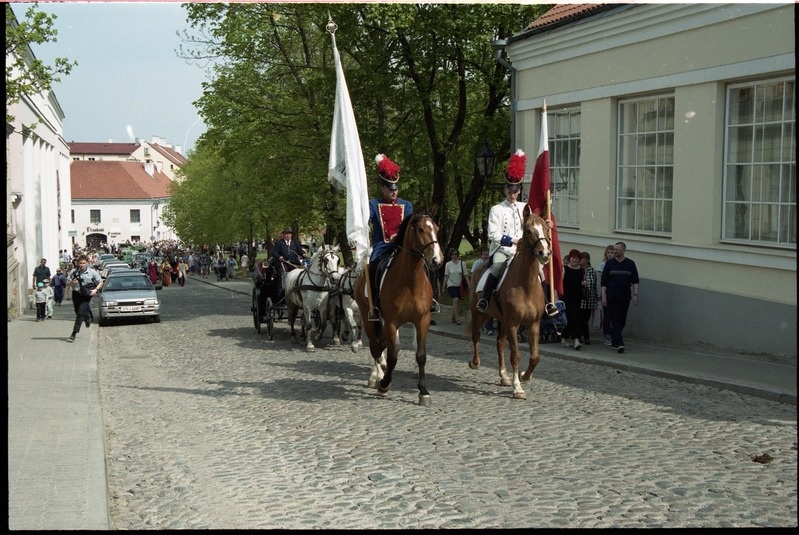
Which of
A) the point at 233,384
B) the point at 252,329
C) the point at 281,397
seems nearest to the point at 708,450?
the point at 281,397

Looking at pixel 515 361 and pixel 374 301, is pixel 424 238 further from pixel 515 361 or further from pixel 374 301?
pixel 515 361

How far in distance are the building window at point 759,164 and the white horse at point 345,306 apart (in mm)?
5852

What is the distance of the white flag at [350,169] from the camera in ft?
32.3

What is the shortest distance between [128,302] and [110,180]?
733 centimetres

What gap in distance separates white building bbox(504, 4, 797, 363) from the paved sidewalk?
681mm

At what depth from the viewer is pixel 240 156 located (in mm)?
31688

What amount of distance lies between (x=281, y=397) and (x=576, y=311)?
5949mm

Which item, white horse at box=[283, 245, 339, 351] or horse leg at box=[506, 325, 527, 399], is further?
white horse at box=[283, 245, 339, 351]

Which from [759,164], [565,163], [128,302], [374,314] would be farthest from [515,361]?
[128,302]

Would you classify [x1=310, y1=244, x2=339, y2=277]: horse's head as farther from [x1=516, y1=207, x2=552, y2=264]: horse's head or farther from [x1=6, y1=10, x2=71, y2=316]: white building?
[x1=516, y1=207, x2=552, y2=264]: horse's head

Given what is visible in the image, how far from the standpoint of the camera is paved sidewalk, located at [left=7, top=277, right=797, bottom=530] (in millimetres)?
6016

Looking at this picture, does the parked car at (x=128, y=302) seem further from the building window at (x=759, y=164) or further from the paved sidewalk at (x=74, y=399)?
the building window at (x=759, y=164)

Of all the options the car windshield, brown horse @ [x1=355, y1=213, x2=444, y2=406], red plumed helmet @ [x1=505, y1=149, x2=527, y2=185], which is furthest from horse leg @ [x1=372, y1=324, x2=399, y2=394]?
the car windshield

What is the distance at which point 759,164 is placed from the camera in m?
12.7
